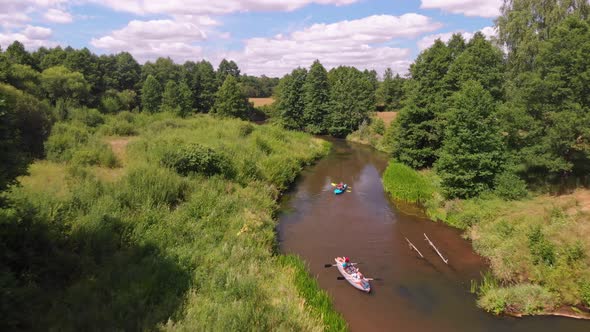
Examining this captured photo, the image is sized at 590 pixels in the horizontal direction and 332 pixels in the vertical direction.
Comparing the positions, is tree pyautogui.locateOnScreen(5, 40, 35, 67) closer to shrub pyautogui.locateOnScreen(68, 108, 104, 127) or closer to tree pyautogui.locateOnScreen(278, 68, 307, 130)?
shrub pyautogui.locateOnScreen(68, 108, 104, 127)

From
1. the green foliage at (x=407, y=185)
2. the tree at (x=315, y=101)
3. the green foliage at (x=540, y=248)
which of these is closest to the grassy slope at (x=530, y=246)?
the green foliage at (x=540, y=248)

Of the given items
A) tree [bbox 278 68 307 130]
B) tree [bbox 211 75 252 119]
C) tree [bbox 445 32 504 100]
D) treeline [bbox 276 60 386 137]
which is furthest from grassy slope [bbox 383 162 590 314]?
tree [bbox 211 75 252 119]

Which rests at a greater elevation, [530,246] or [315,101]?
[315,101]

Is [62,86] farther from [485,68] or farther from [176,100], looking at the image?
[485,68]

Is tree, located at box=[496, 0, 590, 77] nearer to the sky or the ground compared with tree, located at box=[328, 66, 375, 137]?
nearer to the sky

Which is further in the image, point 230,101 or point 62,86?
point 230,101

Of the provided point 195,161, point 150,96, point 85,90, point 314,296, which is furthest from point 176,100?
point 314,296
